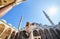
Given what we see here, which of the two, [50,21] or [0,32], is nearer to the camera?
[0,32]

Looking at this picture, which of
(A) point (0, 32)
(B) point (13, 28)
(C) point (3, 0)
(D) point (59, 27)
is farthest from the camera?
A: (D) point (59, 27)

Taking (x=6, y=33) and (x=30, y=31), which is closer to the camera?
(x=6, y=33)

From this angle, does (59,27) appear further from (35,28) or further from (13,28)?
(13,28)

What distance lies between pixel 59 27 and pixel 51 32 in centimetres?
46

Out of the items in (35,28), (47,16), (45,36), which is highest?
(47,16)

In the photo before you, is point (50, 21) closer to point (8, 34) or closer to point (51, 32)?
point (51, 32)

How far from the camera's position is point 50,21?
453 centimetres

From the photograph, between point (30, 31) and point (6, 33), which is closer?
point (6, 33)

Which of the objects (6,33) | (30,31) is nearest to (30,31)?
(30,31)

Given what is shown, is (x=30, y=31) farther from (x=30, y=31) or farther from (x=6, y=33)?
(x=6, y=33)

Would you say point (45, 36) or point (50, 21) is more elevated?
point (50, 21)

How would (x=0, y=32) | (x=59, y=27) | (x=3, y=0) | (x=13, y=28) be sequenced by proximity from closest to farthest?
(x=3, y=0), (x=0, y=32), (x=13, y=28), (x=59, y=27)

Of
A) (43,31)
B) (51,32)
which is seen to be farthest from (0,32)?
(51,32)

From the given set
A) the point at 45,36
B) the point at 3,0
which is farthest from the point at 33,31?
the point at 3,0
